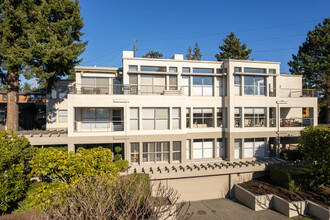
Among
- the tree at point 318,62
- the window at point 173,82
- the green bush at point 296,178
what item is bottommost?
the green bush at point 296,178

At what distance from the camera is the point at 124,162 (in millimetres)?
15961

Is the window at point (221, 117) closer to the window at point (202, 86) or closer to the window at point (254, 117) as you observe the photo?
the window at point (202, 86)

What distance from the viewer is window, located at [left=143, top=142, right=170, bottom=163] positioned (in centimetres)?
1792

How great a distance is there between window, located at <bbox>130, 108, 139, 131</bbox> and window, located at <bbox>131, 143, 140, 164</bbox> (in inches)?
63.0

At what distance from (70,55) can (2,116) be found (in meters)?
18.5

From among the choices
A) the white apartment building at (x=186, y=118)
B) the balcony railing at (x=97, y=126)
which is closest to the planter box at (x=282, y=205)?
the white apartment building at (x=186, y=118)

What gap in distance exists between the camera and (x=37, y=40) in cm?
1861

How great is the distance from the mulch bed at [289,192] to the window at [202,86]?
9828 mm

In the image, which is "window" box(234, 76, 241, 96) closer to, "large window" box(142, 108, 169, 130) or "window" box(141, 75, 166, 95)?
"window" box(141, 75, 166, 95)

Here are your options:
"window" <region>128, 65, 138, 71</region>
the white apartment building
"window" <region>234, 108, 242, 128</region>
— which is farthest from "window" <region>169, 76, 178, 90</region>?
"window" <region>234, 108, 242, 128</region>

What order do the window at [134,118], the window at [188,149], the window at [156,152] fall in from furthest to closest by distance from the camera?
the window at [188,149] → the window at [156,152] → the window at [134,118]

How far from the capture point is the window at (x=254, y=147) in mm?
20580

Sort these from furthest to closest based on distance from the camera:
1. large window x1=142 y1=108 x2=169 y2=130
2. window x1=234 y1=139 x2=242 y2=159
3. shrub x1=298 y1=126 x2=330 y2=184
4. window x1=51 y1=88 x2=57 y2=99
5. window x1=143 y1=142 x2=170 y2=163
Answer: window x1=51 y1=88 x2=57 y2=99, window x1=234 y1=139 x2=242 y2=159, window x1=143 y1=142 x2=170 y2=163, large window x1=142 y1=108 x2=169 y2=130, shrub x1=298 y1=126 x2=330 y2=184

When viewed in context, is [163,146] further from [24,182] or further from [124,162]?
[24,182]
